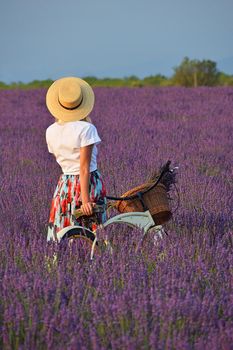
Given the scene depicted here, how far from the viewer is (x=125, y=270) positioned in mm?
2984

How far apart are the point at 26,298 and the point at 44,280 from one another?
0.24m

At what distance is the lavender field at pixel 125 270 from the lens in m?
2.33

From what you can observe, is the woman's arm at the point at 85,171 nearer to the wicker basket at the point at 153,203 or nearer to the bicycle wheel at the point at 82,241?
the bicycle wheel at the point at 82,241

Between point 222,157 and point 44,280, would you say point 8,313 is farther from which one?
point 222,157

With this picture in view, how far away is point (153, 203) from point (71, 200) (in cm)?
39

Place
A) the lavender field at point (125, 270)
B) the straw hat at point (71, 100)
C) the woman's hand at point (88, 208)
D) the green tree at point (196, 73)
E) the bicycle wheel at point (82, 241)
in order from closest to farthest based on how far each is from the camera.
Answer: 1. the lavender field at point (125, 270)
2. the bicycle wheel at point (82, 241)
3. the woman's hand at point (88, 208)
4. the straw hat at point (71, 100)
5. the green tree at point (196, 73)

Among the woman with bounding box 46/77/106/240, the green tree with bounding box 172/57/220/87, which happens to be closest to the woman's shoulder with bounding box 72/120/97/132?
the woman with bounding box 46/77/106/240

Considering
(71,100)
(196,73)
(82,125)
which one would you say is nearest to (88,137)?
(82,125)

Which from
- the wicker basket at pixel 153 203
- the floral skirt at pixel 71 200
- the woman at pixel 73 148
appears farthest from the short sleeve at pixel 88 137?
the wicker basket at pixel 153 203

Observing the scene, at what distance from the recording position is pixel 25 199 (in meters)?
4.62

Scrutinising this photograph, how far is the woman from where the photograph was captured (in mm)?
3484

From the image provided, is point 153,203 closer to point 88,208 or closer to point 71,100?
point 88,208

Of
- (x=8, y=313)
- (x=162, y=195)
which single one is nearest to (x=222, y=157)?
(x=162, y=195)

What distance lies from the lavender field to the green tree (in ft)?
62.4
